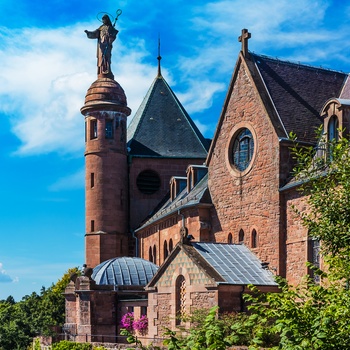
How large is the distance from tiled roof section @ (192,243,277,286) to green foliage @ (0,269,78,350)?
2052 cm

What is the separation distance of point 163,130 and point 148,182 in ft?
14.6

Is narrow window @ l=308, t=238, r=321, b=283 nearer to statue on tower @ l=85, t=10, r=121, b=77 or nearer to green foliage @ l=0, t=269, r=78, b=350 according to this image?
green foliage @ l=0, t=269, r=78, b=350

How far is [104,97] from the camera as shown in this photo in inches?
2258

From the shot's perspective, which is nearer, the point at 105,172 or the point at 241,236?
the point at 241,236

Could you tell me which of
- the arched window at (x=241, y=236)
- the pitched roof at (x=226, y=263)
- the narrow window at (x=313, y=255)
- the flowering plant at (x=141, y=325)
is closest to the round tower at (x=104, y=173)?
the flowering plant at (x=141, y=325)

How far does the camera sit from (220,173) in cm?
4106

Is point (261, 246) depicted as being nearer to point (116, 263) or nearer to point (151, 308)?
point (151, 308)

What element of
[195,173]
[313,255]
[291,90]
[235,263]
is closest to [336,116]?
[291,90]

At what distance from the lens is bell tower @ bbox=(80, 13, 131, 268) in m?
56.8

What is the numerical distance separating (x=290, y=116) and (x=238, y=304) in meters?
9.29

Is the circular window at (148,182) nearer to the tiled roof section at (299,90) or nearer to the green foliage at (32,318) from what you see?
the green foliage at (32,318)

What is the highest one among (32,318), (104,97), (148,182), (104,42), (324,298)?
(104,42)

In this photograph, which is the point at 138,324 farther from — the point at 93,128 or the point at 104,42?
the point at 104,42

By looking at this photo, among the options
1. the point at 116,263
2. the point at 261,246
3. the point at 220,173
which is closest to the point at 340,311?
the point at 261,246
